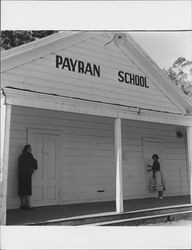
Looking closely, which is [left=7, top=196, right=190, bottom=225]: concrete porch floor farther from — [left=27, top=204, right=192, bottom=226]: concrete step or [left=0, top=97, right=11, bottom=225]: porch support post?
[left=0, top=97, right=11, bottom=225]: porch support post

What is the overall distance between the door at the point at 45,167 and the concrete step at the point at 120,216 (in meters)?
1.98

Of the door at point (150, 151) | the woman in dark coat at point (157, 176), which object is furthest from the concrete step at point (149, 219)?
the door at point (150, 151)

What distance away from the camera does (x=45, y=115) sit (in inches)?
386

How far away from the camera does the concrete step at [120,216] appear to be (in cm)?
732

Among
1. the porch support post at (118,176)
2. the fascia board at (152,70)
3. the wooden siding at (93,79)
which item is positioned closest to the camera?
the wooden siding at (93,79)

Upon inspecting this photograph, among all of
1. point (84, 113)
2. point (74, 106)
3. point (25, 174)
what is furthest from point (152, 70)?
point (25, 174)

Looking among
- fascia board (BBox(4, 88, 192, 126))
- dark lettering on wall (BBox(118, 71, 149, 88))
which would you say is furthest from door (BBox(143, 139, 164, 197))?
dark lettering on wall (BBox(118, 71, 149, 88))

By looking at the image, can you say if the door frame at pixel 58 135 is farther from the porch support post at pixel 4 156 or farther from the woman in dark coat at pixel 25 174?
the porch support post at pixel 4 156

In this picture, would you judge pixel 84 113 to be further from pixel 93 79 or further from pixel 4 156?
pixel 4 156

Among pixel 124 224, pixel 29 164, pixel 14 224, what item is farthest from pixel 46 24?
pixel 124 224

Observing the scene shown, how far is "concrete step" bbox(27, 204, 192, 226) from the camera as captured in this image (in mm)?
7318

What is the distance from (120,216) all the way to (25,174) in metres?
2.34

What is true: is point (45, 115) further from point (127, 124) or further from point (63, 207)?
point (127, 124)

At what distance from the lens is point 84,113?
8469 mm
